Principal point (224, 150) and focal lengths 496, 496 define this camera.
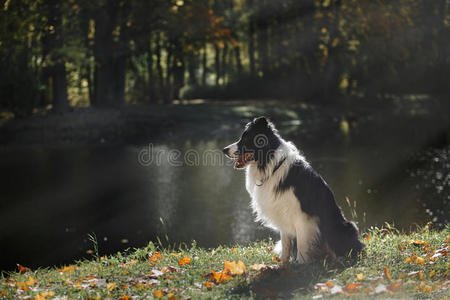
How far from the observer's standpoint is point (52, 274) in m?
6.77

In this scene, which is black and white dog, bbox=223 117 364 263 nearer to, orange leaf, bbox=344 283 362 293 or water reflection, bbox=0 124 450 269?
orange leaf, bbox=344 283 362 293

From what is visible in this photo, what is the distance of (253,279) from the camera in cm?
590

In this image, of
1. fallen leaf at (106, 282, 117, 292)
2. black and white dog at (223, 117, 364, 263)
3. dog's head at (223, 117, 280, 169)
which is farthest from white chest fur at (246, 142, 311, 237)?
fallen leaf at (106, 282, 117, 292)

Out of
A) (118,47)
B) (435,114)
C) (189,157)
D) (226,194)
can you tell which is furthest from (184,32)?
(435,114)

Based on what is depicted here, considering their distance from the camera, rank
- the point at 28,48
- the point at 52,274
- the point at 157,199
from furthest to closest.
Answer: the point at 28,48
the point at 157,199
the point at 52,274

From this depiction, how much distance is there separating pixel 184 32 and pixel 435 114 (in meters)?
22.3

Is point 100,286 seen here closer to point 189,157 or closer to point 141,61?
point 189,157

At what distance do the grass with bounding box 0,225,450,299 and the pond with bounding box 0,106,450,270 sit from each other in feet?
7.16

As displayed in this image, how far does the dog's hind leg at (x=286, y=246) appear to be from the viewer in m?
6.72

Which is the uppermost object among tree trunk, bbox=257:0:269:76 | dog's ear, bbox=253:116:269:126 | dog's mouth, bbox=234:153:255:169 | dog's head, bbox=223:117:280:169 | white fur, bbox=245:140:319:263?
tree trunk, bbox=257:0:269:76

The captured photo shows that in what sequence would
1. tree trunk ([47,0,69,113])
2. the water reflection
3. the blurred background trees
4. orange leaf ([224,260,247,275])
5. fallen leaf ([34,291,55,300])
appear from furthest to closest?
the blurred background trees → tree trunk ([47,0,69,113]) → the water reflection → orange leaf ([224,260,247,275]) → fallen leaf ([34,291,55,300])

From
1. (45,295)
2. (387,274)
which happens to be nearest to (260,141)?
(387,274)

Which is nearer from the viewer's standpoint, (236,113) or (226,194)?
(226,194)

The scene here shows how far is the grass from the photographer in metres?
5.38
